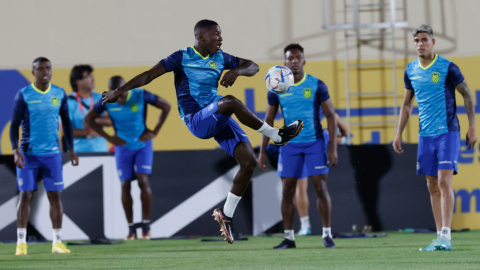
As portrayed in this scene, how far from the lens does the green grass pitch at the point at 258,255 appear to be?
5578mm

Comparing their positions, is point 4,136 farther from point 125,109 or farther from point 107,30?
point 125,109

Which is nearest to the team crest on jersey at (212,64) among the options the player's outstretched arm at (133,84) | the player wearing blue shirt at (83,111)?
the player's outstretched arm at (133,84)

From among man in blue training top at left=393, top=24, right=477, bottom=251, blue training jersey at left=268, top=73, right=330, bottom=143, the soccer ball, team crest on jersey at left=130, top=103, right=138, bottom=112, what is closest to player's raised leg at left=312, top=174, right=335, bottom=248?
blue training jersey at left=268, top=73, right=330, bottom=143

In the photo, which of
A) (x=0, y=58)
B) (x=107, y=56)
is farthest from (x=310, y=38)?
(x=0, y=58)

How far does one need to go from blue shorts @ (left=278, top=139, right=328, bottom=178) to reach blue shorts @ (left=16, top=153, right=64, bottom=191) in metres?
2.52

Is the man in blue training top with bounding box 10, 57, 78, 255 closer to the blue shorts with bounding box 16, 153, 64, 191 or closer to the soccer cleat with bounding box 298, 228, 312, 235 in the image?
the blue shorts with bounding box 16, 153, 64, 191

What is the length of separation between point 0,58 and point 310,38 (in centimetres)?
607

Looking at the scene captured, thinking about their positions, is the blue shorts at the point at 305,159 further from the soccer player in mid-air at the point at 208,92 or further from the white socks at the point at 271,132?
the white socks at the point at 271,132

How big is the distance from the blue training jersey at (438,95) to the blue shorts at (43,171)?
4.04 meters

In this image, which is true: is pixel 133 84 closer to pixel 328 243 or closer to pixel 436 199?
pixel 328 243

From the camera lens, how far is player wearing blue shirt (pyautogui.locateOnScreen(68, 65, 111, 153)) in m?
10.0

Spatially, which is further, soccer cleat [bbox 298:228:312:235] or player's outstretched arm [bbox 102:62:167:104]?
soccer cleat [bbox 298:228:312:235]

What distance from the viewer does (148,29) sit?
516 inches

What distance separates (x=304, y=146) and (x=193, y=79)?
6.79ft
